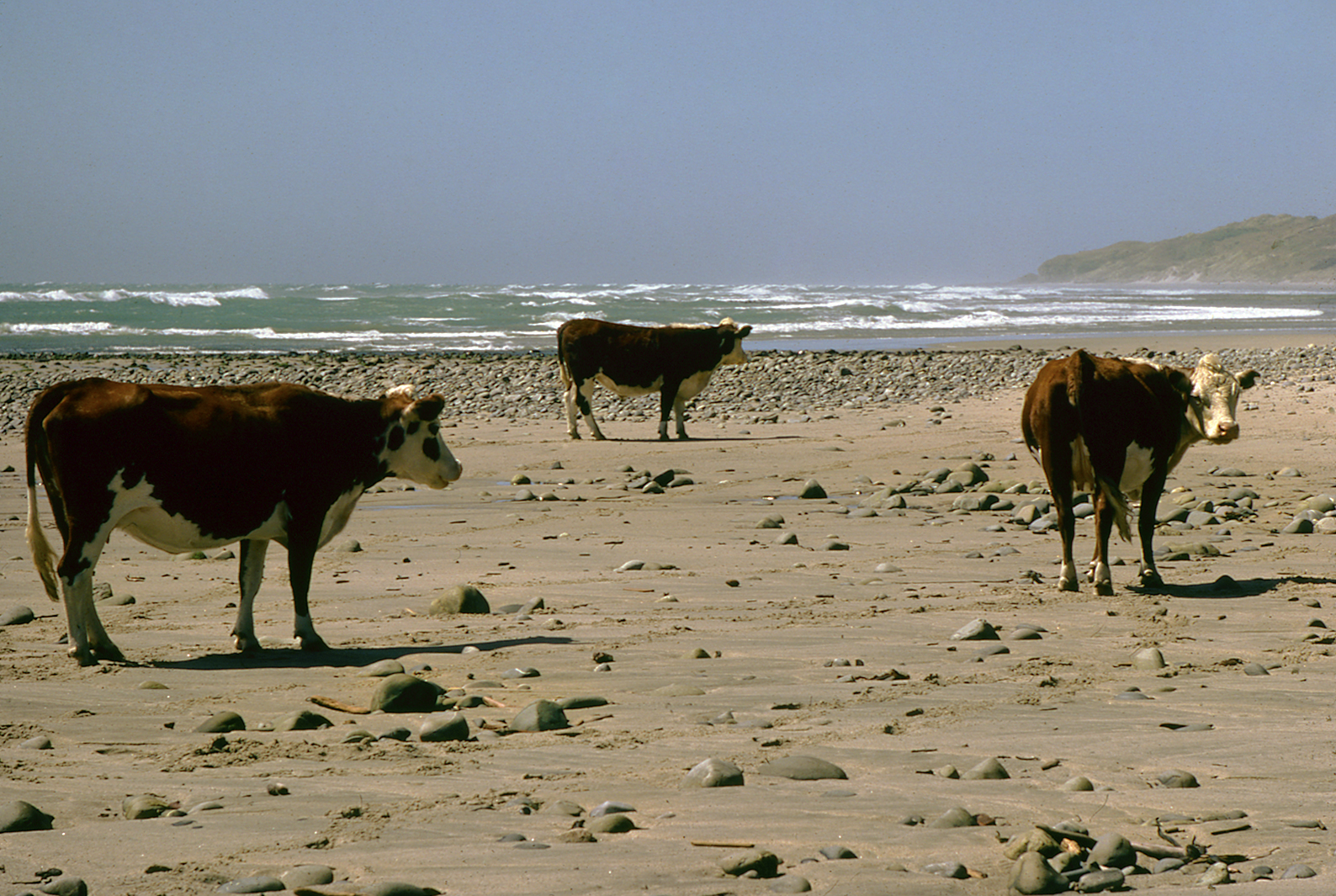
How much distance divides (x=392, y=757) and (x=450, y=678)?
57.4 inches

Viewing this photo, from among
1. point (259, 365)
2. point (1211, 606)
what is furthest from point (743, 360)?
point (1211, 606)

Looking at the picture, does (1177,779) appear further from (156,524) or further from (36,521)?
(36,521)

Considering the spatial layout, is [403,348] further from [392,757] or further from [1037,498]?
[392,757]

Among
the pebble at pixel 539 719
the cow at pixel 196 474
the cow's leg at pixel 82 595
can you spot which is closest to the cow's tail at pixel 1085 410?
the cow at pixel 196 474

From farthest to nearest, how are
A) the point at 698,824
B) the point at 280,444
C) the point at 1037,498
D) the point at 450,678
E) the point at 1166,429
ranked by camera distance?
the point at 1037,498
the point at 1166,429
the point at 280,444
the point at 450,678
the point at 698,824

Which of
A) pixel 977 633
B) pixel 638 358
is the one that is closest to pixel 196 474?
pixel 977 633

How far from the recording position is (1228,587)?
8.90 meters

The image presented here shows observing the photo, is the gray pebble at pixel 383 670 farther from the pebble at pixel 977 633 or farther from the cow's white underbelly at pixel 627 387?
the cow's white underbelly at pixel 627 387

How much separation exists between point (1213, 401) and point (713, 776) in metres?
6.23

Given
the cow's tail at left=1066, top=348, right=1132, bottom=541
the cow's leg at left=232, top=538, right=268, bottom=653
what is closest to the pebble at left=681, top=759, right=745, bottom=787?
the cow's leg at left=232, top=538, right=268, bottom=653

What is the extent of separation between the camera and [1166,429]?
9633 mm

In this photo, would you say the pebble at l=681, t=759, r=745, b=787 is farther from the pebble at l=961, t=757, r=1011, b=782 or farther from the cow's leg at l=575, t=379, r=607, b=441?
the cow's leg at l=575, t=379, r=607, b=441

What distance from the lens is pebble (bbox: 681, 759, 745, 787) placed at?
193 inches

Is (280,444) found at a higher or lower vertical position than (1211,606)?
higher
